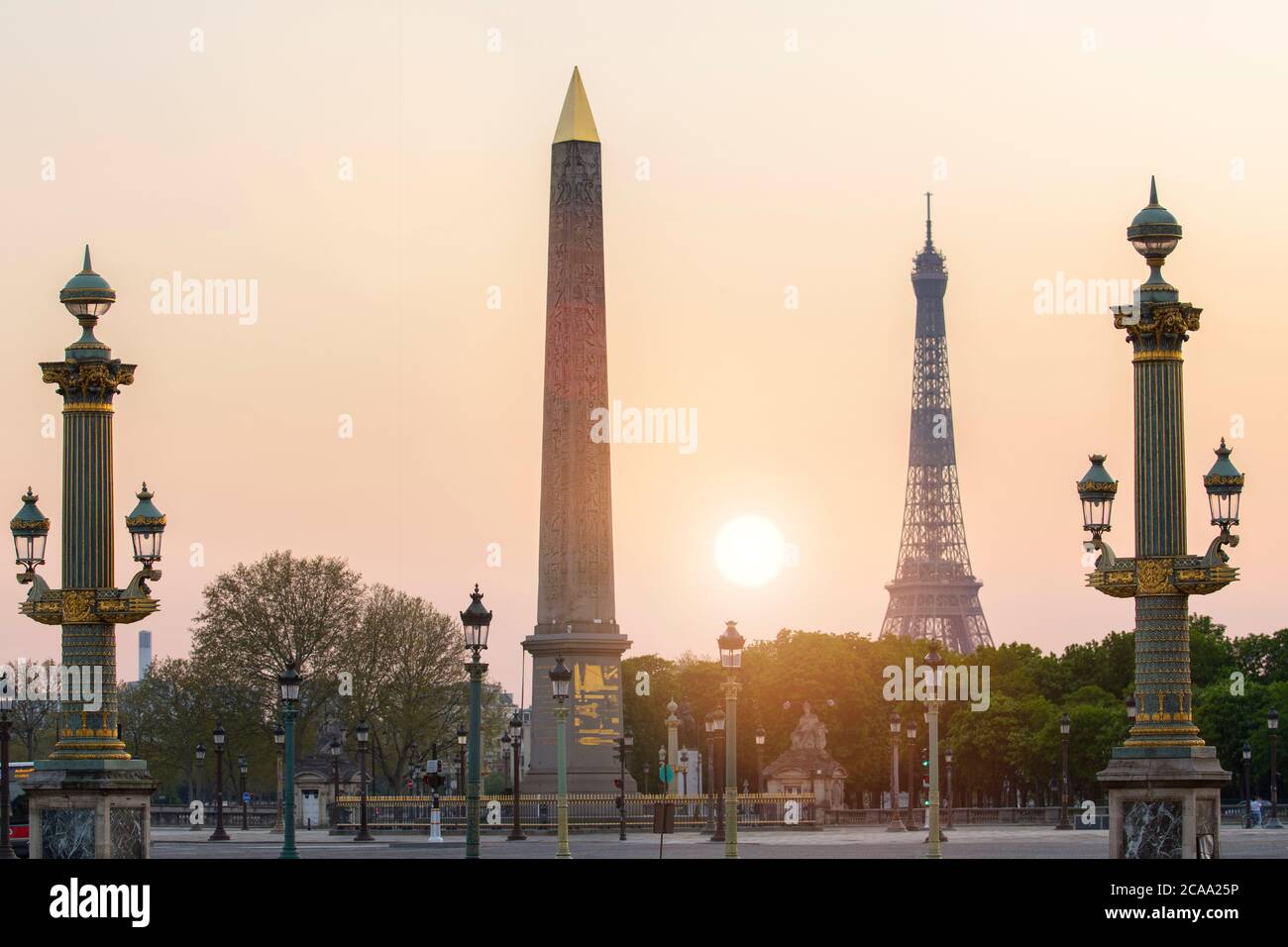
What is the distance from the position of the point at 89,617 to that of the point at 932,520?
12894cm

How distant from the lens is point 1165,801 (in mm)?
34281

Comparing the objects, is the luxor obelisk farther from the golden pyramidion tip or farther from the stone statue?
the stone statue

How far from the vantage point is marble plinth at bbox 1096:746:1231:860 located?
34156 mm

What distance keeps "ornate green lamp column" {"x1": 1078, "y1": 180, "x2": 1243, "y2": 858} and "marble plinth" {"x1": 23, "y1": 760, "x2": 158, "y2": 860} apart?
13.4 m

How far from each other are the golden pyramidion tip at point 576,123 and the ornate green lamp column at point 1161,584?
40.8 metres

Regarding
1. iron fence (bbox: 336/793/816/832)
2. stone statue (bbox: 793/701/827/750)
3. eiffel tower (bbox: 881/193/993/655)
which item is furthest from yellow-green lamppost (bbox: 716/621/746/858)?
eiffel tower (bbox: 881/193/993/655)

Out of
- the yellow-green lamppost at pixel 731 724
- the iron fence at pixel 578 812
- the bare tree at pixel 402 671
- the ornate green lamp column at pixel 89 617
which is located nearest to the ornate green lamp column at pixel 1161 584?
the yellow-green lamppost at pixel 731 724

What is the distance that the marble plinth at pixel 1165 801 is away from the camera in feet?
112

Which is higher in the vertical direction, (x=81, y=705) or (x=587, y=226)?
(x=587, y=226)
